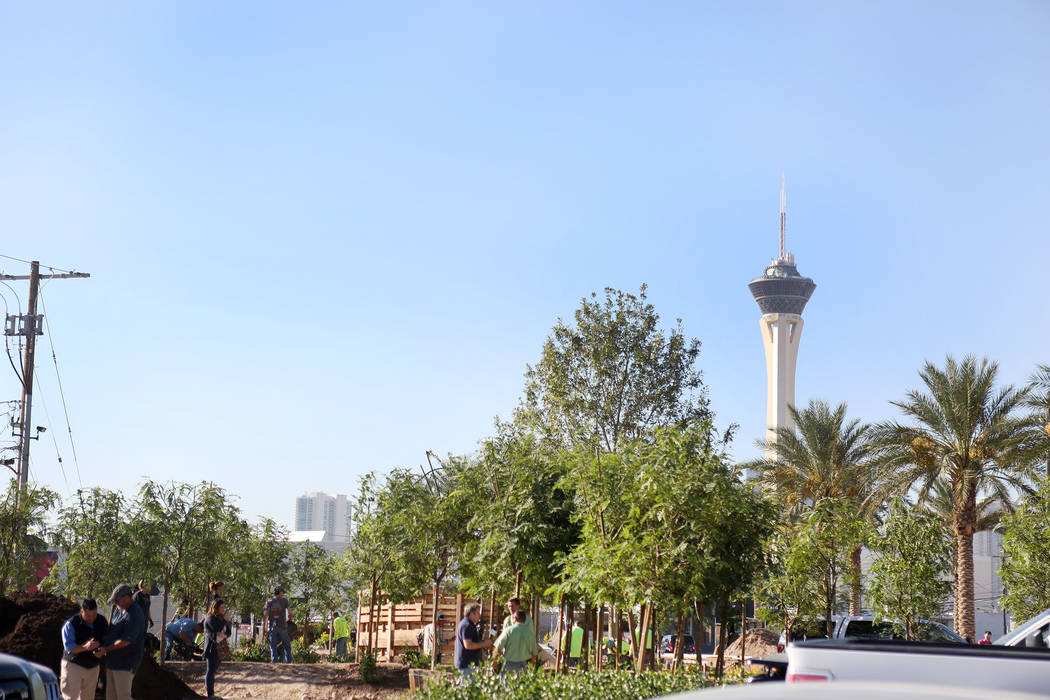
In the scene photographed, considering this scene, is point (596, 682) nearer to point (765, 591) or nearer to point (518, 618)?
point (518, 618)

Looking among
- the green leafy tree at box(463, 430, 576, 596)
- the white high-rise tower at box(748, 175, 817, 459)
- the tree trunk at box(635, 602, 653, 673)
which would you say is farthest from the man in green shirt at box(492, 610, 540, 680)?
the white high-rise tower at box(748, 175, 817, 459)

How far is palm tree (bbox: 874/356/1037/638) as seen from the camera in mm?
28922

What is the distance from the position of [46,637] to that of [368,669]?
614 cm

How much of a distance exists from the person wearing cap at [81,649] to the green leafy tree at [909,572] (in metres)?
13.7

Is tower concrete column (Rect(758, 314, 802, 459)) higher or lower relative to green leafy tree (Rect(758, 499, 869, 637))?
higher

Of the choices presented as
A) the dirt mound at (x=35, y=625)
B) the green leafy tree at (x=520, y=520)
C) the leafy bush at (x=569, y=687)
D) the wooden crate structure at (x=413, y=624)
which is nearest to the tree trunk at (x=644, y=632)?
the leafy bush at (x=569, y=687)

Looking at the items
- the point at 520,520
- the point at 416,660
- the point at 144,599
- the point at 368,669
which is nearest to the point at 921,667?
the point at 520,520

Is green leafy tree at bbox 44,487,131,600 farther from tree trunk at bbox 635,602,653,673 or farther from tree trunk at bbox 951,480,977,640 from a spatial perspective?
tree trunk at bbox 951,480,977,640

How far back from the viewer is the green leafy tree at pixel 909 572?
20.0m

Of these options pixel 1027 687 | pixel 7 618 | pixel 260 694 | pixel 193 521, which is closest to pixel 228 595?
pixel 193 521

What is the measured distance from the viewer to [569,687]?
10578mm

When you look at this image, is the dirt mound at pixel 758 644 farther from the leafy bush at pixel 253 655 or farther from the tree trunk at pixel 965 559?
the leafy bush at pixel 253 655

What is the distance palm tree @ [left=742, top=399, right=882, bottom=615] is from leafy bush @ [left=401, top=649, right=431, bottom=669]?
53.8 ft

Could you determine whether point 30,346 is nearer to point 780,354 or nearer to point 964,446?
point 964,446
